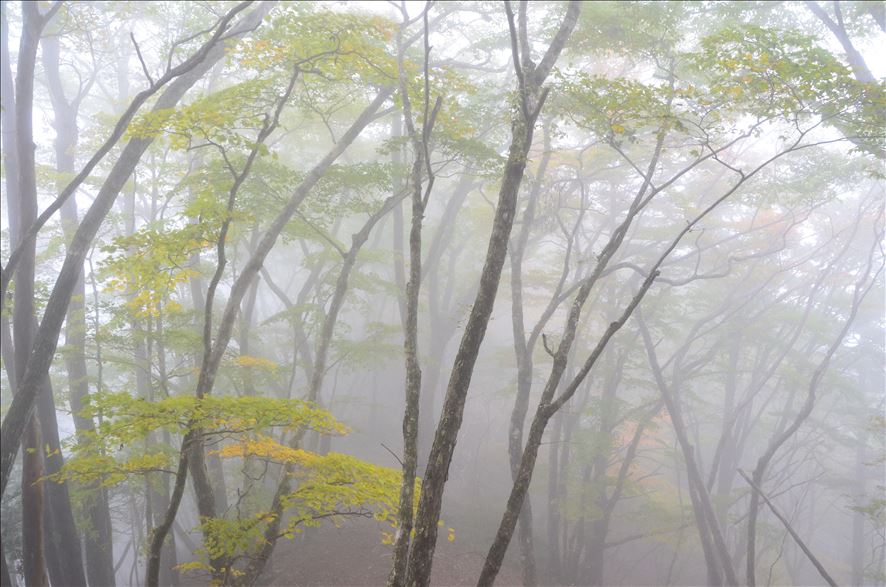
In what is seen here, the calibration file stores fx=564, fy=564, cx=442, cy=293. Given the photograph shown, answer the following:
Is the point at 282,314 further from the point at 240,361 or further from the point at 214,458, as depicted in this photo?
the point at 214,458

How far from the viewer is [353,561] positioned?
11602mm

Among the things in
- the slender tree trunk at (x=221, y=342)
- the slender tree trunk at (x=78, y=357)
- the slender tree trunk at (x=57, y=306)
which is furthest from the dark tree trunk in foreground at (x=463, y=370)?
the slender tree trunk at (x=78, y=357)

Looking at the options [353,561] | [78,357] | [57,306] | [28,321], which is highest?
[57,306]

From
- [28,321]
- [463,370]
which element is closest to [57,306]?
[28,321]

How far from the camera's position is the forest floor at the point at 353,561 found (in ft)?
35.9

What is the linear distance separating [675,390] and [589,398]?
2.15 meters

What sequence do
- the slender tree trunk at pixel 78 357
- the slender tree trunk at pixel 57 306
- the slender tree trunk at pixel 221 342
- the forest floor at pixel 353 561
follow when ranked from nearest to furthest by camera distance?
the slender tree trunk at pixel 57 306, the slender tree trunk at pixel 221 342, the slender tree trunk at pixel 78 357, the forest floor at pixel 353 561

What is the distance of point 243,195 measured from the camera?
8453mm

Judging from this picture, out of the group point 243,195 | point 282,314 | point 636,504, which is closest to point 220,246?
point 243,195

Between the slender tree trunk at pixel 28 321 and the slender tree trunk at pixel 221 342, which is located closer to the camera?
the slender tree trunk at pixel 221 342

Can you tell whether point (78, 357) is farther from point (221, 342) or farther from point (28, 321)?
point (221, 342)

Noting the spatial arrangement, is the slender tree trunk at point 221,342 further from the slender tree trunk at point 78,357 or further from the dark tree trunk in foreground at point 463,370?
the slender tree trunk at point 78,357

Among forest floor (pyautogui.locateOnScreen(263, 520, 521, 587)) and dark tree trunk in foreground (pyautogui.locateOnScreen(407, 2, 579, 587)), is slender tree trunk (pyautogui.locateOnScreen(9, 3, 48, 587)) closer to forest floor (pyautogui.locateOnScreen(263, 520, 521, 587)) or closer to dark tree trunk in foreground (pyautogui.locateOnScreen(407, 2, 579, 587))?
dark tree trunk in foreground (pyautogui.locateOnScreen(407, 2, 579, 587))

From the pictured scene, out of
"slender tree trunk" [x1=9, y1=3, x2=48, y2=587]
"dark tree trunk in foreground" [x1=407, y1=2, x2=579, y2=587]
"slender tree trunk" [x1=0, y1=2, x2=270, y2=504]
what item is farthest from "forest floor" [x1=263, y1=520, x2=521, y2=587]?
"dark tree trunk in foreground" [x1=407, y1=2, x2=579, y2=587]
